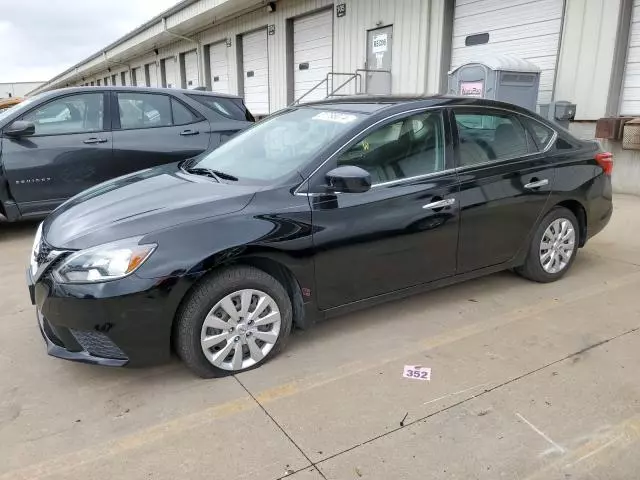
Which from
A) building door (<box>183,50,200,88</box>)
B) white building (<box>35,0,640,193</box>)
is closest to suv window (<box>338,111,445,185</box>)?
white building (<box>35,0,640,193</box>)

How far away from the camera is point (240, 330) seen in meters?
2.79

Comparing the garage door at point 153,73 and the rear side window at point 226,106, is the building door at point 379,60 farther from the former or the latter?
the garage door at point 153,73

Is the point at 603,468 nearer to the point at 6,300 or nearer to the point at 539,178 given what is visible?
the point at 539,178

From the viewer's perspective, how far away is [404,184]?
3.23 metres

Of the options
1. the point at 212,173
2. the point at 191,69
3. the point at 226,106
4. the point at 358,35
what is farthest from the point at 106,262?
the point at 191,69

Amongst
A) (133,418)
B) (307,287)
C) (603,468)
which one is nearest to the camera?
(603,468)

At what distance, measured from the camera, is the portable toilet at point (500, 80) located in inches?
291

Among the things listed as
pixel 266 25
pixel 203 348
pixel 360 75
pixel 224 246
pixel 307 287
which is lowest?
pixel 203 348

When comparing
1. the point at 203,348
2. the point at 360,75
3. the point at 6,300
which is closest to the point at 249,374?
the point at 203,348

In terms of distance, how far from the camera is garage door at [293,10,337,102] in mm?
13078

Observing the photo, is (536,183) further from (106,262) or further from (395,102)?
(106,262)

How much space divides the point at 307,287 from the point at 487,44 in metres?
7.97

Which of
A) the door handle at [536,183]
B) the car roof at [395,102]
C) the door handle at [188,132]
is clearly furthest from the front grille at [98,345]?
the door handle at [188,132]

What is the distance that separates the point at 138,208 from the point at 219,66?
17.4 metres
